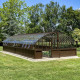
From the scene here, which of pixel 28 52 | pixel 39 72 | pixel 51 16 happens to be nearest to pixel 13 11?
pixel 51 16

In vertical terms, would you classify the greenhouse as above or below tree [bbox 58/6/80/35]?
below

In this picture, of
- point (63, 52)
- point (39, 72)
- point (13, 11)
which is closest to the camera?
point (39, 72)

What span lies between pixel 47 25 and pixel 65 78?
33511 mm

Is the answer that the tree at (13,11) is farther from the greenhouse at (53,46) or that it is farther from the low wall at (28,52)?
the greenhouse at (53,46)

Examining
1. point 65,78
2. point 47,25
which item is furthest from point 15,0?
point 65,78

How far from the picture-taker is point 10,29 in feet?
114

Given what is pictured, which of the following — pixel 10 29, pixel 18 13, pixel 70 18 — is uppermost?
pixel 18 13

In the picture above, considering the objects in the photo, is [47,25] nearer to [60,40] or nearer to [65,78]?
[60,40]

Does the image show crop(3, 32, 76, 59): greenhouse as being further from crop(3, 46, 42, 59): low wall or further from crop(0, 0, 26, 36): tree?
crop(0, 0, 26, 36): tree

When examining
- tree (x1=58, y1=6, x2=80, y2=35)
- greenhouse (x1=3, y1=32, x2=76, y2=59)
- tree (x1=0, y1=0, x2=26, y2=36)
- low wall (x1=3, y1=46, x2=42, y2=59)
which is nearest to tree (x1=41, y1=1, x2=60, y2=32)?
tree (x1=58, y1=6, x2=80, y2=35)

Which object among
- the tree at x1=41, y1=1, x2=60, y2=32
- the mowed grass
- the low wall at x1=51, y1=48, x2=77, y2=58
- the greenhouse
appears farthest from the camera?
the tree at x1=41, y1=1, x2=60, y2=32

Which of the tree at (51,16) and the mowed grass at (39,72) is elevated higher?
the tree at (51,16)

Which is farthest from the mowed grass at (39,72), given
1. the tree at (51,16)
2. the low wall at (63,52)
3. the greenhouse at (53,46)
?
the tree at (51,16)

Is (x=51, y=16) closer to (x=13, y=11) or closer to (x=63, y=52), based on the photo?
(x=13, y=11)
